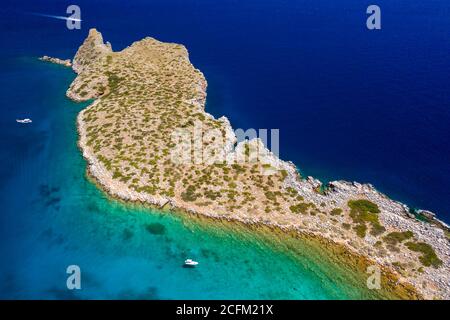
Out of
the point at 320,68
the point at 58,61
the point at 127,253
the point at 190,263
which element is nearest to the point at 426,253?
the point at 190,263

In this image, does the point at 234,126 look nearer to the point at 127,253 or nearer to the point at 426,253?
the point at 127,253

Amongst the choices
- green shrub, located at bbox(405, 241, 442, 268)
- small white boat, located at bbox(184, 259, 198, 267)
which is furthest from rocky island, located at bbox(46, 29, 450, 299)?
small white boat, located at bbox(184, 259, 198, 267)

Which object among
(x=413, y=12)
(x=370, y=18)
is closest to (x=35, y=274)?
(x=370, y=18)

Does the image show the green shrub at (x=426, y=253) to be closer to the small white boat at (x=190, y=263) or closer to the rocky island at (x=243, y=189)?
the rocky island at (x=243, y=189)

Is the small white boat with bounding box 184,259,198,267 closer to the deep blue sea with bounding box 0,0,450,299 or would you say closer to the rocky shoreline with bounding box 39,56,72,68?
the deep blue sea with bounding box 0,0,450,299

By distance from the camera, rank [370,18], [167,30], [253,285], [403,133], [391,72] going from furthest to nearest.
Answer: [370,18] < [167,30] < [391,72] < [403,133] < [253,285]

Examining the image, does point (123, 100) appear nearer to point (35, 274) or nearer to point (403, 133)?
point (35, 274)

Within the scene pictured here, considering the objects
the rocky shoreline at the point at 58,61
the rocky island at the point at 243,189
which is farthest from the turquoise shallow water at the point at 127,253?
the rocky shoreline at the point at 58,61
